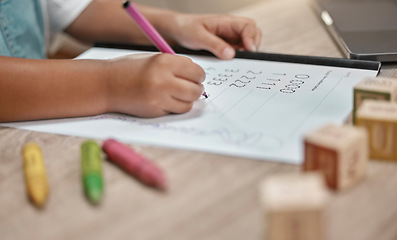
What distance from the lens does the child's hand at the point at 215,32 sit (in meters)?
0.75

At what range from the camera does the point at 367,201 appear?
15.4 inches

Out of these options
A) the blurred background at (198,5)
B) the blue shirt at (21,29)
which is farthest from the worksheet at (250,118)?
the blurred background at (198,5)

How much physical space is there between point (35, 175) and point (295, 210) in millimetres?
232

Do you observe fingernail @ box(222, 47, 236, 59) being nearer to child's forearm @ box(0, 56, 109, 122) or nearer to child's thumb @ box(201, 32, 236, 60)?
child's thumb @ box(201, 32, 236, 60)

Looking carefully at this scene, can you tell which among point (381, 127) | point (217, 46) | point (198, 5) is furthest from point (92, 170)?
point (198, 5)

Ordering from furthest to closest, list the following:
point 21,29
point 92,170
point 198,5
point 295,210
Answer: point 198,5 → point 21,29 → point 92,170 → point 295,210

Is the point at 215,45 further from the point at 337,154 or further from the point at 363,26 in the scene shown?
the point at 337,154

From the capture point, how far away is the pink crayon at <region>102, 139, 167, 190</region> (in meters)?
0.43

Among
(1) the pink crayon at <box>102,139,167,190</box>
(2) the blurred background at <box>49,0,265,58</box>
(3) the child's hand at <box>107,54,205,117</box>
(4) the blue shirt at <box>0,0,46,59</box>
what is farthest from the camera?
(2) the blurred background at <box>49,0,265,58</box>

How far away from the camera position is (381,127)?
433mm

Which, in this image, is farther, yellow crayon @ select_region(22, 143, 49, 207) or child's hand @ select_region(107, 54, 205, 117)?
child's hand @ select_region(107, 54, 205, 117)

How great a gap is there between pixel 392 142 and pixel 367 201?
7cm

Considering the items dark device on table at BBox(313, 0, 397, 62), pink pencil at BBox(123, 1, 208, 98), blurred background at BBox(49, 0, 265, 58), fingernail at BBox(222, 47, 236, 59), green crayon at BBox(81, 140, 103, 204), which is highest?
pink pencil at BBox(123, 1, 208, 98)

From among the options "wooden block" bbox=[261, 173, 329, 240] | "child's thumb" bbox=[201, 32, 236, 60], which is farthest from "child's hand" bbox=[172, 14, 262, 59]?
"wooden block" bbox=[261, 173, 329, 240]
